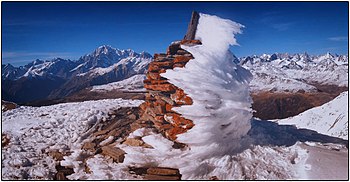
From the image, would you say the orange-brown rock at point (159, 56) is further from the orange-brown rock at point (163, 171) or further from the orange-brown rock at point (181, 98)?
the orange-brown rock at point (163, 171)

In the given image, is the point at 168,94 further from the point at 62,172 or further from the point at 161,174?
the point at 62,172

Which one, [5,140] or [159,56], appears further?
[159,56]

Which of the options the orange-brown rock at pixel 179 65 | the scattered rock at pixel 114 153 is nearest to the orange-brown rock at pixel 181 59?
the orange-brown rock at pixel 179 65

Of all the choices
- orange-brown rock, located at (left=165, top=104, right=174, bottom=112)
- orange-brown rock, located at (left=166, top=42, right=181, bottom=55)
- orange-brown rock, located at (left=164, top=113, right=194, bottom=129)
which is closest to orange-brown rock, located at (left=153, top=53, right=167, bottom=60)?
orange-brown rock, located at (left=166, top=42, right=181, bottom=55)

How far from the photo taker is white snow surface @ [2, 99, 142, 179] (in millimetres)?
11367

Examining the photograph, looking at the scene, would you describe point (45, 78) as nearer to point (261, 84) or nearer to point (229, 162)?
point (261, 84)

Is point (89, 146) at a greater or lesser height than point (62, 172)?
greater

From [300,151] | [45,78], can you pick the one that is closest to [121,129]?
[300,151]

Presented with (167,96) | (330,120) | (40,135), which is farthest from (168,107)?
(330,120)

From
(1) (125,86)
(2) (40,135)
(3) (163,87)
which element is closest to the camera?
(3) (163,87)

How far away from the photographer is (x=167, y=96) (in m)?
13.4

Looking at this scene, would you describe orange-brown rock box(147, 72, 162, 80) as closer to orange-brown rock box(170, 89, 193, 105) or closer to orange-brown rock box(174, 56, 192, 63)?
orange-brown rock box(174, 56, 192, 63)

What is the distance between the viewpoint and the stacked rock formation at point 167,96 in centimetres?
1199

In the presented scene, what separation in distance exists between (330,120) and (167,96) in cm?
1073
